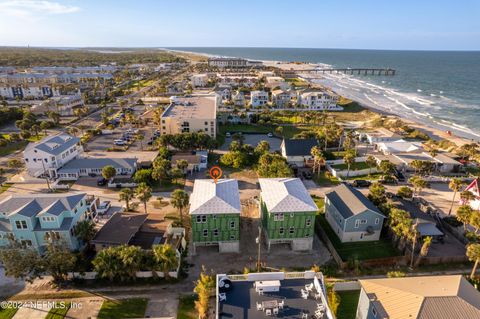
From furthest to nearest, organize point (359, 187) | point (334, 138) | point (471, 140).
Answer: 1. point (471, 140)
2. point (334, 138)
3. point (359, 187)

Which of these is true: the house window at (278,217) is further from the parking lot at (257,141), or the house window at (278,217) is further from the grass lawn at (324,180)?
the parking lot at (257,141)

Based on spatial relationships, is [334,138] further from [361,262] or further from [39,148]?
[39,148]

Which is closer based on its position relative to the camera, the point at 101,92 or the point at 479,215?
the point at 479,215

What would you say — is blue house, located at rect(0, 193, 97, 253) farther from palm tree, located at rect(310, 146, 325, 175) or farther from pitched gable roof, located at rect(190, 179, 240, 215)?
palm tree, located at rect(310, 146, 325, 175)

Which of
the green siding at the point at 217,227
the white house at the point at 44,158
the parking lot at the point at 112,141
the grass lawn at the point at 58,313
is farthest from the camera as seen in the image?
the parking lot at the point at 112,141

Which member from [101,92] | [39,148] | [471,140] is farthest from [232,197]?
[101,92]

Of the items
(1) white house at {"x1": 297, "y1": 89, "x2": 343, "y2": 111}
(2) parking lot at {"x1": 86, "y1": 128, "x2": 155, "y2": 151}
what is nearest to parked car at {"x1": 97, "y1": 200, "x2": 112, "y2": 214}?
(2) parking lot at {"x1": 86, "y1": 128, "x2": 155, "y2": 151}

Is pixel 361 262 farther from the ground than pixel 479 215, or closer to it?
closer to it

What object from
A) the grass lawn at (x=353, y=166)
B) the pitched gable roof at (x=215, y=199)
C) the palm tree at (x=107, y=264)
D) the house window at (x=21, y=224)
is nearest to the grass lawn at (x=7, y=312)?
the palm tree at (x=107, y=264)
